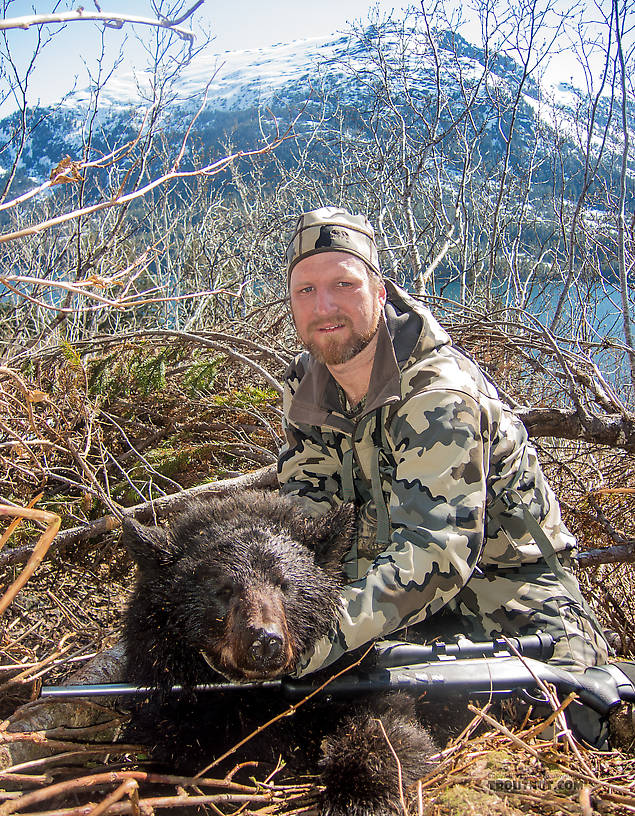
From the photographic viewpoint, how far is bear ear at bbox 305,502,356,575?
2611 millimetres

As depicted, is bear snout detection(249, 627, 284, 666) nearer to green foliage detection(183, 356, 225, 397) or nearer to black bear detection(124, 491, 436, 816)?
black bear detection(124, 491, 436, 816)

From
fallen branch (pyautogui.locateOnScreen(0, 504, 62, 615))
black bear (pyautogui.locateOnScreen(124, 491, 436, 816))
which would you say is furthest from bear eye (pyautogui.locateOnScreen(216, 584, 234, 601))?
fallen branch (pyautogui.locateOnScreen(0, 504, 62, 615))

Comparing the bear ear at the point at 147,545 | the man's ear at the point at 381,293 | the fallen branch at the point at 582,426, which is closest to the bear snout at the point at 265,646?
the bear ear at the point at 147,545

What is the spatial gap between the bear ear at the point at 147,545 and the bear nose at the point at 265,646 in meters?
0.59

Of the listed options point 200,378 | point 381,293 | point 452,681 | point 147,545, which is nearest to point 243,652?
point 147,545

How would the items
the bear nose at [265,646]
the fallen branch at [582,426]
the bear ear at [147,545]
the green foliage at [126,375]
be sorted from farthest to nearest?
the green foliage at [126,375]
the fallen branch at [582,426]
the bear ear at [147,545]
the bear nose at [265,646]

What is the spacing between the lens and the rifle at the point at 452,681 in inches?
90.0

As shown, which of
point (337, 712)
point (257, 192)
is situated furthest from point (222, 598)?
point (257, 192)

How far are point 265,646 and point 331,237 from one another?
2087mm

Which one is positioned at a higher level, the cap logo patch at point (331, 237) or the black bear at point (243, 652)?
the cap logo patch at point (331, 237)

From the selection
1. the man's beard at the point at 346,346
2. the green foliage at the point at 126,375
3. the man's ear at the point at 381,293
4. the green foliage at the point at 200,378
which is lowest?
the green foliage at the point at 200,378

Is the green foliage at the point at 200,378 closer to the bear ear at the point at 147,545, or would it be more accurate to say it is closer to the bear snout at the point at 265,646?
the bear ear at the point at 147,545

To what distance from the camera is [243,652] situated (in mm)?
2094

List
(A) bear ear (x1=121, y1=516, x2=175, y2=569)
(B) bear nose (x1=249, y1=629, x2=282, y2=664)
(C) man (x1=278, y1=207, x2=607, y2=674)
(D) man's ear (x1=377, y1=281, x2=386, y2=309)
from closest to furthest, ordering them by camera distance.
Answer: (B) bear nose (x1=249, y1=629, x2=282, y2=664), (A) bear ear (x1=121, y1=516, x2=175, y2=569), (C) man (x1=278, y1=207, x2=607, y2=674), (D) man's ear (x1=377, y1=281, x2=386, y2=309)
